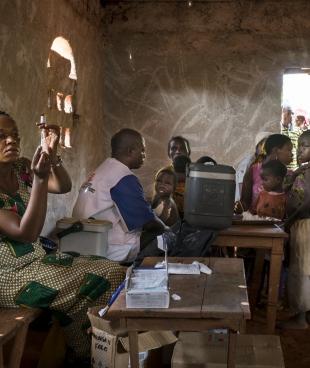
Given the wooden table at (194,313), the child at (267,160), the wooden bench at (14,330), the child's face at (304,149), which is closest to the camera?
the wooden table at (194,313)

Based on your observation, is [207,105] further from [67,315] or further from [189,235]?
[67,315]

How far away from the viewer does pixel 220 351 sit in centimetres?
270

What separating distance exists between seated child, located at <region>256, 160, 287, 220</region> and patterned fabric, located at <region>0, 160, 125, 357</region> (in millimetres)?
1876

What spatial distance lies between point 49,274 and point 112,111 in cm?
482

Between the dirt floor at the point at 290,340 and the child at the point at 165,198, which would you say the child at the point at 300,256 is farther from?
the child at the point at 165,198

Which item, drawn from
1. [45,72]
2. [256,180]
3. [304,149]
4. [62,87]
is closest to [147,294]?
[304,149]

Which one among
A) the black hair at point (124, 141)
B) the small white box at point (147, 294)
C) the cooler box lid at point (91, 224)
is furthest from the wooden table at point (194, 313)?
the black hair at point (124, 141)

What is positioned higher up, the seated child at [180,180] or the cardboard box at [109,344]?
the seated child at [180,180]

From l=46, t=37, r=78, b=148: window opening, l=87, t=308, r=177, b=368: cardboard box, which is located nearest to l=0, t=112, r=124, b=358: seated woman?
l=87, t=308, r=177, b=368: cardboard box

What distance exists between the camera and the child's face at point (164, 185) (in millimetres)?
4652

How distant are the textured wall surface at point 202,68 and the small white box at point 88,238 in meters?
3.45

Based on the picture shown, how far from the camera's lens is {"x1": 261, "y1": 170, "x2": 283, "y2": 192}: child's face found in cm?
445

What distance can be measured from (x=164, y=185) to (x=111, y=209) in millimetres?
830

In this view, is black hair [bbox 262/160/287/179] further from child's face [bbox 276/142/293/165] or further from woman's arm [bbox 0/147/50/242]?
woman's arm [bbox 0/147/50/242]
